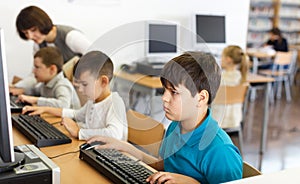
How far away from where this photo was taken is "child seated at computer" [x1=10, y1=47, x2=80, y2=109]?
2082 mm

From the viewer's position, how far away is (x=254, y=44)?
7891mm

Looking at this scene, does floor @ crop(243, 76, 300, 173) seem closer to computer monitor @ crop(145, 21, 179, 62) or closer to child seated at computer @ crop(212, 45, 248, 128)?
child seated at computer @ crop(212, 45, 248, 128)

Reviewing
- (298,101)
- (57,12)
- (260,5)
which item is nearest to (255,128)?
(298,101)

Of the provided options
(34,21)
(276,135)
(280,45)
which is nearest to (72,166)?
(34,21)

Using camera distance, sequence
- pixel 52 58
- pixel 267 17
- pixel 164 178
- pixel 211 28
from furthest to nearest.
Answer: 1. pixel 267 17
2. pixel 211 28
3. pixel 52 58
4. pixel 164 178

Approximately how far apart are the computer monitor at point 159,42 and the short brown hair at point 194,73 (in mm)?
144

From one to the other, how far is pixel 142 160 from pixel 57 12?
7.04ft

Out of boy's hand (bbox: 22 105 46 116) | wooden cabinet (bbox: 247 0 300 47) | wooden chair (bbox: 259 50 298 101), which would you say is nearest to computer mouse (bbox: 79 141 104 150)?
boy's hand (bbox: 22 105 46 116)

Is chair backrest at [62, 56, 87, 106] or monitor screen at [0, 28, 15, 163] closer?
monitor screen at [0, 28, 15, 163]

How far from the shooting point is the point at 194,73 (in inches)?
46.8

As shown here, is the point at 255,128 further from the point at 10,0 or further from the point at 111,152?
the point at 111,152

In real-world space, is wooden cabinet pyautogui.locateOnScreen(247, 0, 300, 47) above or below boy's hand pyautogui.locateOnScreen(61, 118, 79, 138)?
above

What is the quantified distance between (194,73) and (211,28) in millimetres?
2859

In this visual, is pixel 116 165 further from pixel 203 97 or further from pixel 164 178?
pixel 203 97
